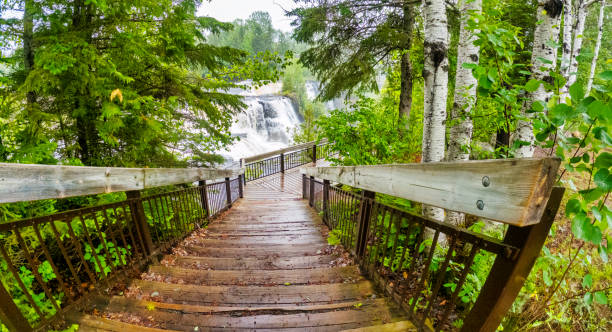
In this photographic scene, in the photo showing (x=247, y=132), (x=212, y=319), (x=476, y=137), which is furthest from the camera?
(x=247, y=132)

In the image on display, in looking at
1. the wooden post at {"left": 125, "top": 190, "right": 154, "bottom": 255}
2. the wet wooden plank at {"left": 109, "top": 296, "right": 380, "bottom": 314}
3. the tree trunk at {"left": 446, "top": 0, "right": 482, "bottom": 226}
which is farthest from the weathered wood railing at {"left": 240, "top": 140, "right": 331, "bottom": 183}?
the wet wooden plank at {"left": 109, "top": 296, "right": 380, "bottom": 314}

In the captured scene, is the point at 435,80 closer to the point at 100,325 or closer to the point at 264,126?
A: the point at 100,325

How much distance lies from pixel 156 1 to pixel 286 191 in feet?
23.2

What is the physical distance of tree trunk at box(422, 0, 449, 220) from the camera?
3.17m

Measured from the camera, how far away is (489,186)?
38.1 inches

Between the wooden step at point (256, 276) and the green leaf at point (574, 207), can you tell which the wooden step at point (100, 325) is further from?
the green leaf at point (574, 207)

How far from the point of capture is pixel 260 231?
4059mm

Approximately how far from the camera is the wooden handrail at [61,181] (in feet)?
4.17

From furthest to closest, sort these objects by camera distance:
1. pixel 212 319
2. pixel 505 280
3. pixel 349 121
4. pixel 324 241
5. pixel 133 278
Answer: pixel 349 121, pixel 324 241, pixel 133 278, pixel 212 319, pixel 505 280

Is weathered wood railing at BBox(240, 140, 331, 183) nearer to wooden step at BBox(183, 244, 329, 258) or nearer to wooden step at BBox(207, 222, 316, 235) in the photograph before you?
wooden step at BBox(207, 222, 316, 235)

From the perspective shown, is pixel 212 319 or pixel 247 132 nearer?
pixel 212 319

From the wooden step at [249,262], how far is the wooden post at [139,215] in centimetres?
27

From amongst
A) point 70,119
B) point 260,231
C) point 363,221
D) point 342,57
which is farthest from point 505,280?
point 342,57

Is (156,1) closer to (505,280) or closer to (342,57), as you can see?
(505,280)
